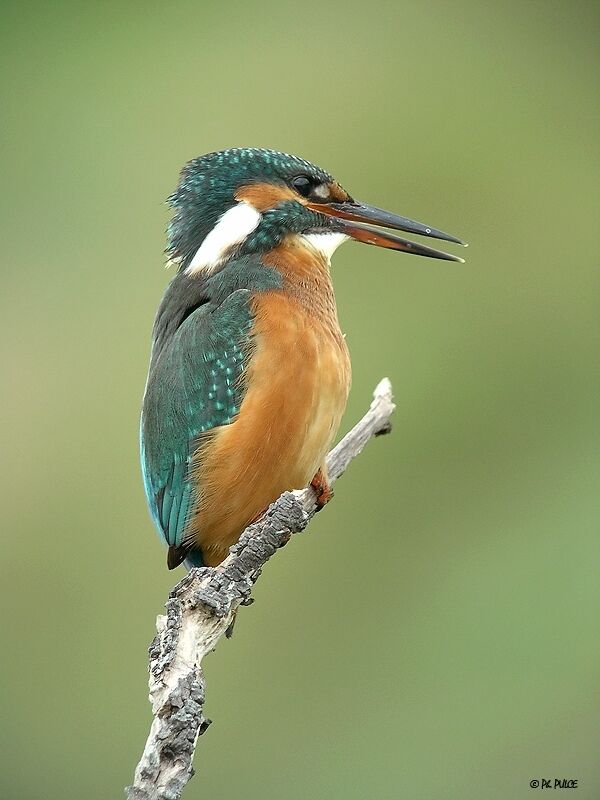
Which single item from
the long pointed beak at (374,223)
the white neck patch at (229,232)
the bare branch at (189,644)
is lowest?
the bare branch at (189,644)

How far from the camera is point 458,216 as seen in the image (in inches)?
105

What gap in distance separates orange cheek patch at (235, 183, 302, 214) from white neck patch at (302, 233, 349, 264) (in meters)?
0.07

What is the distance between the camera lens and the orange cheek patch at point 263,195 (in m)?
1.60

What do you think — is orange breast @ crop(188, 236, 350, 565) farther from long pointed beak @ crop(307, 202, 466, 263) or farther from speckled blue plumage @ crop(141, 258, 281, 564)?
long pointed beak @ crop(307, 202, 466, 263)

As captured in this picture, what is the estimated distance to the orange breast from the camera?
1490 mm

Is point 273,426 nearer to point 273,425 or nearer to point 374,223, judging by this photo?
point 273,425

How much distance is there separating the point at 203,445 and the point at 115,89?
5.10 feet

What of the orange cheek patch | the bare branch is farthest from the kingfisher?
the bare branch

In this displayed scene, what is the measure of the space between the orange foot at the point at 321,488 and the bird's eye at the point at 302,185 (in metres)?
0.44

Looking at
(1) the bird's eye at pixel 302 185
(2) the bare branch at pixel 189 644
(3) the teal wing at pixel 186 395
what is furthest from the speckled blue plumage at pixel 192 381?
(2) the bare branch at pixel 189 644

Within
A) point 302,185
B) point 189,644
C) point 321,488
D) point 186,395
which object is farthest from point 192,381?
point 189,644

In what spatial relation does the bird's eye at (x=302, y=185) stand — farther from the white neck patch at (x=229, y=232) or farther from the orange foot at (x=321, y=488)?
the orange foot at (x=321, y=488)

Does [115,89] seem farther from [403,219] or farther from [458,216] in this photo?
[403,219]

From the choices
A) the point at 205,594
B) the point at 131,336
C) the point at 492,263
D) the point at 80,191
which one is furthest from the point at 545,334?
the point at 205,594
